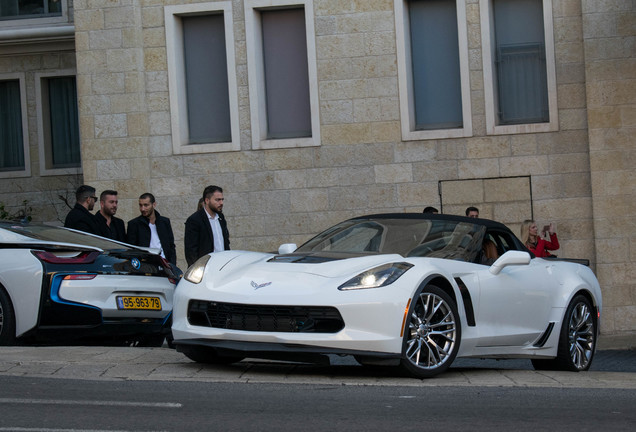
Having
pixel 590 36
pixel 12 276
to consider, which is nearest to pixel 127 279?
pixel 12 276

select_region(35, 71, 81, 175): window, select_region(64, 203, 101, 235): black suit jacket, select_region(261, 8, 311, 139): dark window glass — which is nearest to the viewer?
select_region(64, 203, 101, 235): black suit jacket

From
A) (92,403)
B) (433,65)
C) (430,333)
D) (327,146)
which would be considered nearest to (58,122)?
(327,146)

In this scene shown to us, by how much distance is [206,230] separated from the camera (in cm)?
1285

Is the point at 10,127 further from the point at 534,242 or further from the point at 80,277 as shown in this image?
the point at 80,277

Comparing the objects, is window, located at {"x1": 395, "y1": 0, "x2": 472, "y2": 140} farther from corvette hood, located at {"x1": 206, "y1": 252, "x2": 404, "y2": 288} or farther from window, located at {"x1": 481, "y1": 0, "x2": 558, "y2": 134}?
corvette hood, located at {"x1": 206, "y1": 252, "x2": 404, "y2": 288}

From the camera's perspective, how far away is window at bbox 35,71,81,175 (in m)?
22.6

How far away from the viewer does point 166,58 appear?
61.4ft

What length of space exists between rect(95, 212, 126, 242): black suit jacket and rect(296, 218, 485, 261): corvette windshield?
4504 millimetres

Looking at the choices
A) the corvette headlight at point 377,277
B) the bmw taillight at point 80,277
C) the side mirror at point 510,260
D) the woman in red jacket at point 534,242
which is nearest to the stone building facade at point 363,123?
the woman in red jacket at point 534,242

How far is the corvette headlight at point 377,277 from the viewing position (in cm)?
805

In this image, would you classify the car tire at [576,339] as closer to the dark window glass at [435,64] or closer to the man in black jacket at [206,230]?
the man in black jacket at [206,230]

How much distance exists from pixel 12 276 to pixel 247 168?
333 inches

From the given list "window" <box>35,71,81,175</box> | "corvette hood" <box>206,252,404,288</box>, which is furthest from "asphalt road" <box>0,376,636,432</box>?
"window" <box>35,71,81,175</box>

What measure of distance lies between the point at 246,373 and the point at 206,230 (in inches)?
175
